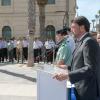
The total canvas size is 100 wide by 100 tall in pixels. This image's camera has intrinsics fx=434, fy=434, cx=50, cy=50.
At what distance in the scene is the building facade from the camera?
4844 centimetres

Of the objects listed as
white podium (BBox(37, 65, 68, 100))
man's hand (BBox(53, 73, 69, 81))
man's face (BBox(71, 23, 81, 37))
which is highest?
man's face (BBox(71, 23, 81, 37))

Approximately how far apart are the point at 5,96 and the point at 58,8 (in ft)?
125

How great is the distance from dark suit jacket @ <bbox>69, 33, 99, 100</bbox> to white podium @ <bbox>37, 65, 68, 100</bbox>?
0.65ft

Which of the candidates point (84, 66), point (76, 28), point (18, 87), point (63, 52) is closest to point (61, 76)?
point (84, 66)

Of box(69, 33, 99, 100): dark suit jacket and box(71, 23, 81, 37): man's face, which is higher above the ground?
box(71, 23, 81, 37): man's face

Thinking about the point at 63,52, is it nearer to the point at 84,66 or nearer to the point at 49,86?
the point at 49,86

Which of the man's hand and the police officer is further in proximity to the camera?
the police officer

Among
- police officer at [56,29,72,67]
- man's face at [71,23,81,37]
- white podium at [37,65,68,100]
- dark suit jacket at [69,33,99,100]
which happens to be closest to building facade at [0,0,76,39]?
police officer at [56,29,72,67]

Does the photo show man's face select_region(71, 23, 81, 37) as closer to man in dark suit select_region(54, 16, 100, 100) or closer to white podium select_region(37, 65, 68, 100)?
man in dark suit select_region(54, 16, 100, 100)

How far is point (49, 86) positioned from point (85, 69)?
1.99 ft

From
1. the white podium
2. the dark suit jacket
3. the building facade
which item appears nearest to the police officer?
the white podium

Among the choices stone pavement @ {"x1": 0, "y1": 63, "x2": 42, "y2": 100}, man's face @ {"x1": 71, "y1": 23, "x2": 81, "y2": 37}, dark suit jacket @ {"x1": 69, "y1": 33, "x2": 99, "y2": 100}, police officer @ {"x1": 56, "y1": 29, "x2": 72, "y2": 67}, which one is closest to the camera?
dark suit jacket @ {"x1": 69, "y1": 33, "x2": 99, "y2": 100}

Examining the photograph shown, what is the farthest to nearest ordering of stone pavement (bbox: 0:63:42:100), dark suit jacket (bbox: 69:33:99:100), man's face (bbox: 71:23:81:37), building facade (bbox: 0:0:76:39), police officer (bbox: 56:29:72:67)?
building facade (bbox: 0:0:76:39) → stone pavement (bbox: 0:63:42:100) → police officer (bbox: 56:29:72:67) → man's face (bbox: 71:23:81:37) → dark suit jacket (bbox: 69:33:99:100)

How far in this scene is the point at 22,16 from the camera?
163 feet
